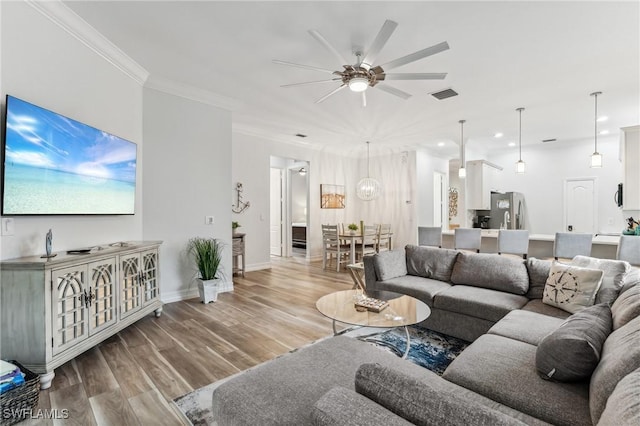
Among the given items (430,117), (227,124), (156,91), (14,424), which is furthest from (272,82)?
(14,424)

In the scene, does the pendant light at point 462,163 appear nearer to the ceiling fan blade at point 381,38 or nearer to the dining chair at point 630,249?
the dining chair at point 630,249

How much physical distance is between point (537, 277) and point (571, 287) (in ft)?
1.49

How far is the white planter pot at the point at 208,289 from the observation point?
397cm

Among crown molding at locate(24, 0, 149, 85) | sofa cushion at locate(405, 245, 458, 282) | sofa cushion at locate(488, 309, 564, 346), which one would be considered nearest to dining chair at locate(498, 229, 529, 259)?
sofa cushion at locate(405, 245, 458, 282)

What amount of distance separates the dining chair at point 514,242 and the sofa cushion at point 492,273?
143 centimetres

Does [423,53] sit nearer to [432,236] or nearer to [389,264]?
[389,264]

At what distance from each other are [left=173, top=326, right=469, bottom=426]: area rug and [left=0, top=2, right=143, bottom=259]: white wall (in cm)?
165

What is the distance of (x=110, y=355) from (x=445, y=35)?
405cm

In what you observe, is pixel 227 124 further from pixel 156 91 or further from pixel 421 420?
pixel 421 420

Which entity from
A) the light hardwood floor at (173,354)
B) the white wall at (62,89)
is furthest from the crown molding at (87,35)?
the light hardwood floor at (173,354)

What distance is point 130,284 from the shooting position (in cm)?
298

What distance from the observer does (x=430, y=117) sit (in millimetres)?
5277

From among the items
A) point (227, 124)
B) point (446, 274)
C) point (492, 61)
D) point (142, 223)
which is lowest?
point (446, 274)

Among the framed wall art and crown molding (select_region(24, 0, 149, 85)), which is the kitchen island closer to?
the framed wall art
